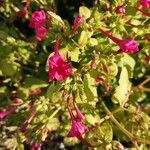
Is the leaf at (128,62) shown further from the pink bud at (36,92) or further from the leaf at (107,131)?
the pink bud at (36,92)

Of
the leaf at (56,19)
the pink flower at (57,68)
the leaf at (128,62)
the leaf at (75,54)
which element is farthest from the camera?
the leaf at (128,62)

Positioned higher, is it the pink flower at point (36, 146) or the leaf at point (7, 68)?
the leaf at point (7, 68)

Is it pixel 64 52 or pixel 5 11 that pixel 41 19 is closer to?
pixel 64 52

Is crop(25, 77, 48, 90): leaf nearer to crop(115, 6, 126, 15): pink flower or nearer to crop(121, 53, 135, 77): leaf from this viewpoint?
crop(121, 53, 135, 77): leaf

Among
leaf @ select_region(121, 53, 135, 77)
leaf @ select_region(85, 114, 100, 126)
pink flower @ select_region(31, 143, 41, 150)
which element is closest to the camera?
pink flower @ select_region(31, 143, 41, 150)

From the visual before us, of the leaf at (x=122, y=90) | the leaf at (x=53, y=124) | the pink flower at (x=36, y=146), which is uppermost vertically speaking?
the leaf at (x=122, y=90)

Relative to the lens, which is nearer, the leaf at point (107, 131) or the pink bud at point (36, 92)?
the leaf at point (107, 131)

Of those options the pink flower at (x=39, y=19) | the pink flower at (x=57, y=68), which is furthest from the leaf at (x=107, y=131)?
the pink flower at (x=39, y=19)

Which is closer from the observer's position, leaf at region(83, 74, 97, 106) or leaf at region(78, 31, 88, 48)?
leaf at region(78, 31, 88, 48)

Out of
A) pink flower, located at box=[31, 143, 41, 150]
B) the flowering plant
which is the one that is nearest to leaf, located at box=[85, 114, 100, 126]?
the flowering plant
